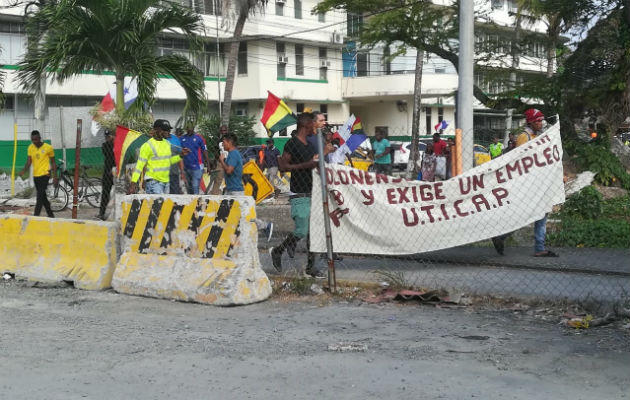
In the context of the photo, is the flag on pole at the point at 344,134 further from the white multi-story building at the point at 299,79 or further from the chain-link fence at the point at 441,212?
the white multi-story building at the point at 299,79

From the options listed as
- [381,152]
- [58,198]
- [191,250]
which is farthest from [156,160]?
[381,152]

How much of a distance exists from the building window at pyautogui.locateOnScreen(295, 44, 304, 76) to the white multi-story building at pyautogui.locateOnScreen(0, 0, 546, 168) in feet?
0.18

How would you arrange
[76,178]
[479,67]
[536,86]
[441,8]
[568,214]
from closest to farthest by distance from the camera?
[76,178]
[568,214]
[536,86]
[441,8]
[479,67]

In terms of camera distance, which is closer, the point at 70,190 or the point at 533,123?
the point at 533,123

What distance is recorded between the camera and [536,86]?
21.1 m

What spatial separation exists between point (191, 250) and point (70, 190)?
11961 mm

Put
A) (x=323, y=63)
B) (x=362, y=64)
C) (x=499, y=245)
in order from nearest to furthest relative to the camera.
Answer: (x=499, y=245)
(x=323, y=63)
(x=362, y=64)

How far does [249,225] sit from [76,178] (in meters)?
5.57

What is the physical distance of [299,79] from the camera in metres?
46.2

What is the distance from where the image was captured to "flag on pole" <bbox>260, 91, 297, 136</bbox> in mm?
19728

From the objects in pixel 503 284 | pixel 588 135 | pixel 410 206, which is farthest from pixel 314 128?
pixel 588 135

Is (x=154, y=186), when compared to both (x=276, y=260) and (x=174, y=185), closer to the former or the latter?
(x=174, y=185)

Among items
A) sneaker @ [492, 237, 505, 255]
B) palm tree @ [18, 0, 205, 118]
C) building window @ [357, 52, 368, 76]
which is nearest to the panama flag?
palm tree @ [18, 0, 205, 118]

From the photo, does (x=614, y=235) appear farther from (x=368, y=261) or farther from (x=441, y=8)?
(x=441, y=8)
